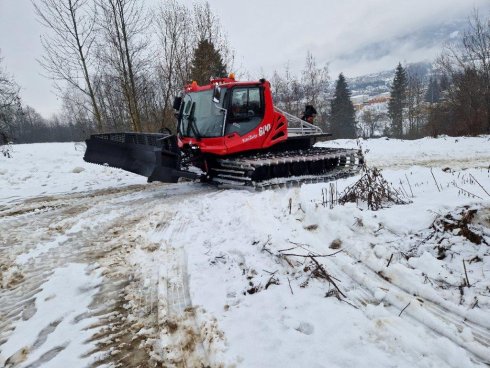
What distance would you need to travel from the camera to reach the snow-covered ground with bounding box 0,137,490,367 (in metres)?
2.38

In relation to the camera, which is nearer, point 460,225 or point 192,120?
point 460,225

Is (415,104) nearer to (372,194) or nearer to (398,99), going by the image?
(398,99)

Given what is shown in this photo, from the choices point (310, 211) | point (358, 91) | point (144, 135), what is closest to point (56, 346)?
point (310, 211)

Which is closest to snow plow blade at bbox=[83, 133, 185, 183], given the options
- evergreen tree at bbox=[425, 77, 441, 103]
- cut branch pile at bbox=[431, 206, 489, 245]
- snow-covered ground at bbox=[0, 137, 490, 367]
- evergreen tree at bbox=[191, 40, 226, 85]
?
snow-covered ground at bbox=[0, 137, 490, 367]

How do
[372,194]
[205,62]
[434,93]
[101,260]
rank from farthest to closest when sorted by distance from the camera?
[434,93], [205,62], [372,194], [101,260]

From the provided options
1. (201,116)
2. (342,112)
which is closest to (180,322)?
(201,116)

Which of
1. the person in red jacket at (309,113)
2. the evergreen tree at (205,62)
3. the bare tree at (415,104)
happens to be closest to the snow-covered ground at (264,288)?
the person in red jacket at (309,113)

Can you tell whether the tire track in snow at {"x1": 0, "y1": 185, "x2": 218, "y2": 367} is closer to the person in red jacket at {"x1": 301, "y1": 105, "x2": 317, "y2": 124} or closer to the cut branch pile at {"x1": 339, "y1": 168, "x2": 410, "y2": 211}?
the cut branch pile at {"x1": 339, "y1": 168, "x2": 410, "y2": 211}

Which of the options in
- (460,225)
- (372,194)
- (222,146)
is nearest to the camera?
(460,225)

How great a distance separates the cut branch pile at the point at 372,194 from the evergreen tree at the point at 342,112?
4332cm

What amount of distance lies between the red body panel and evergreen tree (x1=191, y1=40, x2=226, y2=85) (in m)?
9.85

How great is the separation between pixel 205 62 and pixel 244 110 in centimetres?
1076

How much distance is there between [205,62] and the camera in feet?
59.0

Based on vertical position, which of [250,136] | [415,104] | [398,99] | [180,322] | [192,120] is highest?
[398,99]
